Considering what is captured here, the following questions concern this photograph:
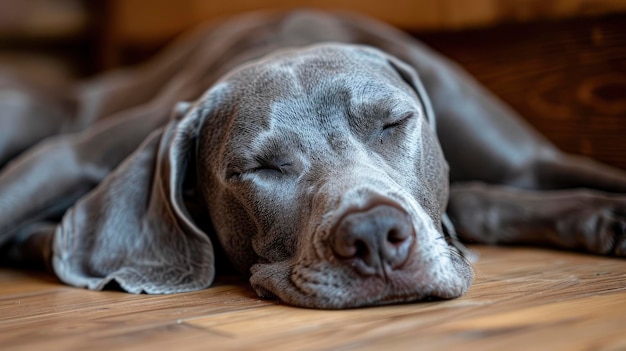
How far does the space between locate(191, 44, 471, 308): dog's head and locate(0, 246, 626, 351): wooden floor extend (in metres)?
0.07

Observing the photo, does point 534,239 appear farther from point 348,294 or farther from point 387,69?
point 348,294

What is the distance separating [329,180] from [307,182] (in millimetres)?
103

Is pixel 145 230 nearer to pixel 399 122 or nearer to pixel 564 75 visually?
pixel 399 122

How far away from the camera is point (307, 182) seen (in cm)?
233

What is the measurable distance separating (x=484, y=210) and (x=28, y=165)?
161 cm

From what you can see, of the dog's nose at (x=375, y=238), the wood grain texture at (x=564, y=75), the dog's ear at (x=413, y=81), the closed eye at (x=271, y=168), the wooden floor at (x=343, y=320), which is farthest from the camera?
the wood grain texture at (x=564, y=75)

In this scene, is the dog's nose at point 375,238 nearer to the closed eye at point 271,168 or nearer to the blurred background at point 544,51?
the closed eye at point 271,168

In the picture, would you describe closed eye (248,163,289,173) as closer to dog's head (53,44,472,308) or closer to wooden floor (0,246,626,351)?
dog's head (53,44,472,308)

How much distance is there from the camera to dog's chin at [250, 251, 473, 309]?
2031 mm

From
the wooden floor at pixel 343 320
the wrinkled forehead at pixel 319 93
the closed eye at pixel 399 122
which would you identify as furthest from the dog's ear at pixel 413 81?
the wooden floor at pixel 343 320

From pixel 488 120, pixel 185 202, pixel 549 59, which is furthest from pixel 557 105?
pixel 185 202

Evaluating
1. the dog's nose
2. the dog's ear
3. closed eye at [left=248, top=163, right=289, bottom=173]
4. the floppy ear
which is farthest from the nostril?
the dog's ear

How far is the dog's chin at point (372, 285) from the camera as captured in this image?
2.03 metres

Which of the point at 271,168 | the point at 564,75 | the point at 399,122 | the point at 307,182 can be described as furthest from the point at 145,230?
the point at 564,75
